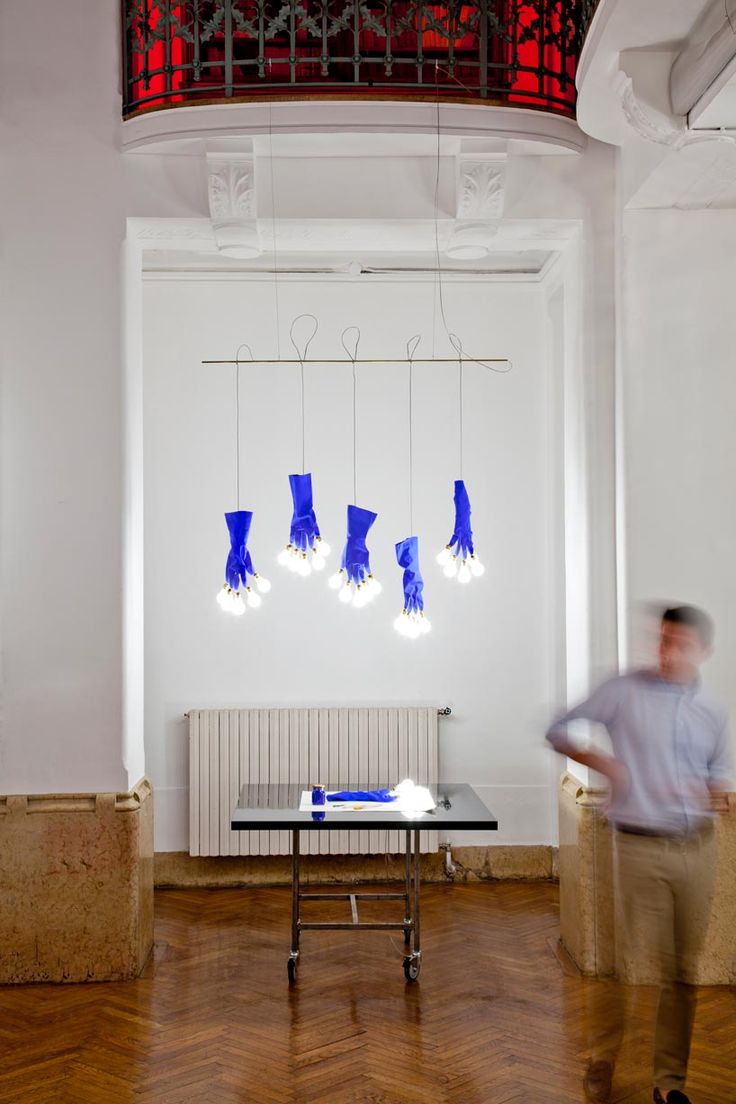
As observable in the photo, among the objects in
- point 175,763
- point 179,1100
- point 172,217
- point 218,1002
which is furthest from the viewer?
point 175,763

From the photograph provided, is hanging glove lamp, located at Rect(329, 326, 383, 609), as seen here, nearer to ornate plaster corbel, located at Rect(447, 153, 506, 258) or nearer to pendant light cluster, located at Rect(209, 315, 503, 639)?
pendant light cluster, located at Rect(209, 315, 503, 639)

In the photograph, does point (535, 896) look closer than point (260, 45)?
No

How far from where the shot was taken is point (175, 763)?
8.08m

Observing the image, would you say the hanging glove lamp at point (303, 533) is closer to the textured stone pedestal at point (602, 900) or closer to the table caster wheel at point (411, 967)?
the textured stone pedestal at point (602, 900)

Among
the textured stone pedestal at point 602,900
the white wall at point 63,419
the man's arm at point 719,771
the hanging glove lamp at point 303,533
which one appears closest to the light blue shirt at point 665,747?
the man's arm at point 719,771

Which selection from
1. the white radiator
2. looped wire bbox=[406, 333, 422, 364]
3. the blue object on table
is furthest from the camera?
looped wire bbox=[406, 333, 422, 364]

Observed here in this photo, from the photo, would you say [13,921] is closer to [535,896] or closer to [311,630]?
[311,630]

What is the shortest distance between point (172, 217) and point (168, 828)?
4.39 m

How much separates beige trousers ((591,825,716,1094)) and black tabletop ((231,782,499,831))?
5.15 feet

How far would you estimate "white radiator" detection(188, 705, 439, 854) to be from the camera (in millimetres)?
7902

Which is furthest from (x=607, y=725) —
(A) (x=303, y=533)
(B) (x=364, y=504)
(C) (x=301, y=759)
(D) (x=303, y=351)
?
(D) (x=303, y=351)

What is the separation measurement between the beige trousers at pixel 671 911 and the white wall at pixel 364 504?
406cm

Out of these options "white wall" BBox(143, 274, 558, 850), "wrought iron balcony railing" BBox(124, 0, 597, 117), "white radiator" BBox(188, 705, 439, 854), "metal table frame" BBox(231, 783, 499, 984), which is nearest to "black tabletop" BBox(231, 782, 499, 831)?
"metal table frame" BBox(231, 783, 499, 984)

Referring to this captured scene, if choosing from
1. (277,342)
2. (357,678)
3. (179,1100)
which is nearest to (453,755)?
(357,678)
